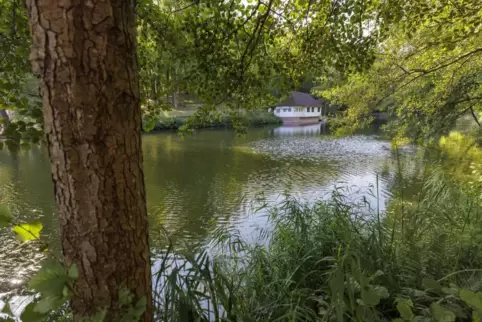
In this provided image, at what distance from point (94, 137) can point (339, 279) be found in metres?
1.18

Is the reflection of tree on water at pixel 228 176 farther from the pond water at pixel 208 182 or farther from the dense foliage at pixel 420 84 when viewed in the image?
the dense foliage at pixel 420 84

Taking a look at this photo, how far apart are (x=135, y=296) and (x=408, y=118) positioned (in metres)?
5.85

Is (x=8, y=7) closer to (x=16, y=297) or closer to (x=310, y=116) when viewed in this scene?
(x=16, y=297)

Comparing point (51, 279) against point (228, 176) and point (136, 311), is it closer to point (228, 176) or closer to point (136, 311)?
point (136, 311)

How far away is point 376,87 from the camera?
5316mm

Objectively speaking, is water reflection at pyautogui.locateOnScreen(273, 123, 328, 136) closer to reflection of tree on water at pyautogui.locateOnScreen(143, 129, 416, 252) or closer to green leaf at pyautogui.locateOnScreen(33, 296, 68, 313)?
reflection of tree on water at pyautogui.locateOnScreen(143, 129, 416, 252)

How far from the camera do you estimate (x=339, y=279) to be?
51.9 inches

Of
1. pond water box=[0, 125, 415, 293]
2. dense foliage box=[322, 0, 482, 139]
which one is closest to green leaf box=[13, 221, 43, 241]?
pond water box=[0, 125, 415, 293]

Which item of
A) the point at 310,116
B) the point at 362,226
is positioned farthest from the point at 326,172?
the point at 310,116

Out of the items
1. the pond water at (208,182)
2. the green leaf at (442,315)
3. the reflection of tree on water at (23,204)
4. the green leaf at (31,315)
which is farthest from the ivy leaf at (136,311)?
the pond water at (208,182)

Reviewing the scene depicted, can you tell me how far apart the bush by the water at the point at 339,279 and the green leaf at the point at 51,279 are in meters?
0.78

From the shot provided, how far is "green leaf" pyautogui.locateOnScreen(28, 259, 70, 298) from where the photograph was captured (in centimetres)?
79

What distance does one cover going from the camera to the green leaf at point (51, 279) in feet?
2.60

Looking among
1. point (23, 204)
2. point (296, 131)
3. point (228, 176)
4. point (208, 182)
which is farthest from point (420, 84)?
point (296, 131)
